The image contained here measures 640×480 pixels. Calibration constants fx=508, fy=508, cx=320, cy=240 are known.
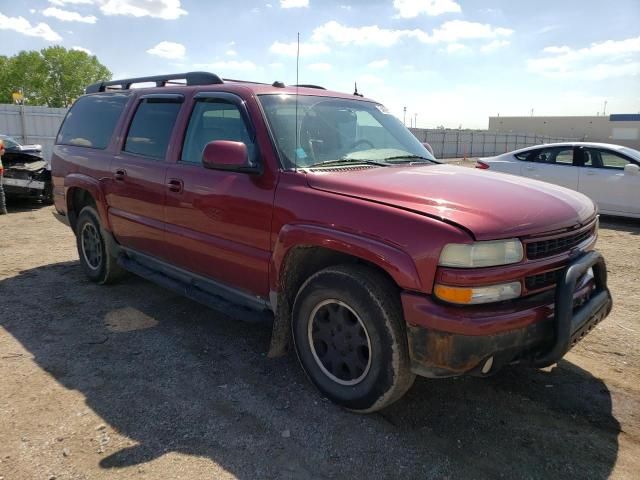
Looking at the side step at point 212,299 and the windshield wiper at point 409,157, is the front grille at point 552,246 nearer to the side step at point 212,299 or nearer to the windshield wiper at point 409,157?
the windshield wiper at point 409,157

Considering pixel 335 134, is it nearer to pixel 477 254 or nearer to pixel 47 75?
pixel 477 254

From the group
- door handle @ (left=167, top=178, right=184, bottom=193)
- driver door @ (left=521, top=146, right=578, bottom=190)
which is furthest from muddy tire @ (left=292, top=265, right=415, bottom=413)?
driver door @ (left=521, top=146, right=578, bottom=190)

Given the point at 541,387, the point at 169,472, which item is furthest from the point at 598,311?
the point at 169,472

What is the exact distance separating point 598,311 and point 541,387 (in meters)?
0.73

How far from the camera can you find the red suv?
2.56 meters

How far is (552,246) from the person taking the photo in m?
2.82

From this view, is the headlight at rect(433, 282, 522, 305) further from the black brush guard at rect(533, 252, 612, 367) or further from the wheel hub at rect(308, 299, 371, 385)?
the wheel hub at rect(308, 299, 371, 385)

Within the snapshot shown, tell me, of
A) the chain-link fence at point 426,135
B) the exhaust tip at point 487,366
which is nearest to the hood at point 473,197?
the exhaust tip at point 487,366

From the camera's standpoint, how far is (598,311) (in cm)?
303

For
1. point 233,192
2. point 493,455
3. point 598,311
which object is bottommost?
point 493,455

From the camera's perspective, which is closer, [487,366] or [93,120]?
[487,366]

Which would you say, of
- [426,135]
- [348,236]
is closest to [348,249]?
[348,236]

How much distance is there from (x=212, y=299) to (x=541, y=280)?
2266mm

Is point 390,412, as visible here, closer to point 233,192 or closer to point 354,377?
point 354,377
